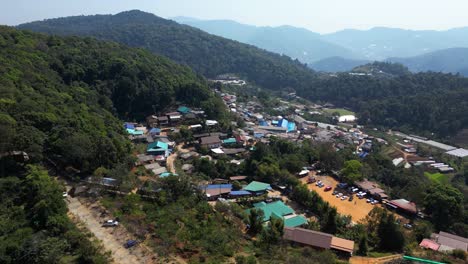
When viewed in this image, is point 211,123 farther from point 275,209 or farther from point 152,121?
point 275,209

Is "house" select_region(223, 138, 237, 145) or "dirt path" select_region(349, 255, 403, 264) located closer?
"dirt path" select_region(349, 255, 403, 264)

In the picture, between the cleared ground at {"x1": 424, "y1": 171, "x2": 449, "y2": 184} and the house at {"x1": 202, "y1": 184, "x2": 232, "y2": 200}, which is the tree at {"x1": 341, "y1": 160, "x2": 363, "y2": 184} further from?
the cleared ground at {"x1": 424, "y1": 171, "x2": 449, "y2": 184}

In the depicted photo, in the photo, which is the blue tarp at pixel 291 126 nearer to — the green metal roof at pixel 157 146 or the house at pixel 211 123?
the house at pixel 211 123

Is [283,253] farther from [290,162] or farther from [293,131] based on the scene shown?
[293,131]

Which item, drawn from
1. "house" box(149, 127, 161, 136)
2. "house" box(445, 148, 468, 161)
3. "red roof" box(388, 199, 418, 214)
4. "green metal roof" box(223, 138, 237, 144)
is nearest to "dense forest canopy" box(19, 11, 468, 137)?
"house" box(445, 148, 468, 161)

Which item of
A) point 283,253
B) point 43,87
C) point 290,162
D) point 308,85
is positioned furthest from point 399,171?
point 308,85

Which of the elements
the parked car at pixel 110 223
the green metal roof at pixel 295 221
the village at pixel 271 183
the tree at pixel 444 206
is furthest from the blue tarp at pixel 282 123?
the parked car at pixel 110 223
